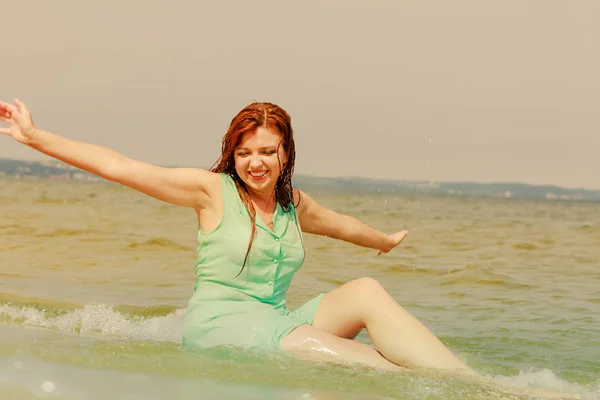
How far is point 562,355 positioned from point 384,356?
216 cm

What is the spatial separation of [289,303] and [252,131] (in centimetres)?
365

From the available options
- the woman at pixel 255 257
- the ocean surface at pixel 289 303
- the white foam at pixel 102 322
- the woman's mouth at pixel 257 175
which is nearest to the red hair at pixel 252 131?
the woman at pixel 255 257

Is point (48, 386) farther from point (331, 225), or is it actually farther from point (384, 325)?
point (331, 225)

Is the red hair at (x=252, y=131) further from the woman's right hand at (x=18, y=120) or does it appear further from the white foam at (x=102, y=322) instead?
the white foam at (x=102, y=322)

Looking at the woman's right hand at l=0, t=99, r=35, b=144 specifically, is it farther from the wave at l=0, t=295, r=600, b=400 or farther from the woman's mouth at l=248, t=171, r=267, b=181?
the wave at l=0, t=295, r=600, b=400

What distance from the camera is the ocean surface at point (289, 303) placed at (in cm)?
382

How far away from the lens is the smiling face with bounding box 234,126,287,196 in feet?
14.6

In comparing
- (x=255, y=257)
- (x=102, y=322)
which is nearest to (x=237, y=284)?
(x=255, y=257)

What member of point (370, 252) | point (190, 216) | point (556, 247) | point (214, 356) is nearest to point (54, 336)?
point (214, 356)

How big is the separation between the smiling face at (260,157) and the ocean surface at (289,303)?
2.83 ft

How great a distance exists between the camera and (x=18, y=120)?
166 inches

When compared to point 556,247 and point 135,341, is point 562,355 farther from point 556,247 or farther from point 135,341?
point 556,247

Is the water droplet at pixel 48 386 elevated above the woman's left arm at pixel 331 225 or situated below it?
below

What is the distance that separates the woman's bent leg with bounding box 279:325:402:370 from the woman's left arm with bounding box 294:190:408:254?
0.88 metres
